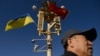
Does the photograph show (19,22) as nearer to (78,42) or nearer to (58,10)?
(58,10)

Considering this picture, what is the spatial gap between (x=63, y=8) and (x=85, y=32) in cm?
1059

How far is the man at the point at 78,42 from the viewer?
→ 7.98 feet

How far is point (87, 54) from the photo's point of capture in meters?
2.43

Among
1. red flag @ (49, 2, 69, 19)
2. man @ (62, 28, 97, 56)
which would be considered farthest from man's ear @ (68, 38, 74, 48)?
red flag @ (49, 2, 69, 19)

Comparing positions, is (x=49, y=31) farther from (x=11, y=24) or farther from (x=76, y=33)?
(x=76, y=33)

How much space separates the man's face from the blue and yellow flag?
1014 centimetres

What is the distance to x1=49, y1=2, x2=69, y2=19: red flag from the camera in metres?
12.7

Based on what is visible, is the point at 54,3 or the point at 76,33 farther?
the point at 54,3

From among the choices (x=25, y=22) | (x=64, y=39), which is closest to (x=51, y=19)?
(x=25, y=22)

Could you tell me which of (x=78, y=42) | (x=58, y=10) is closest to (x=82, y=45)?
(x=78, y=42)

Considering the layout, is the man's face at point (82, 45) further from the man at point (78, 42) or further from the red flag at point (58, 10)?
the red flag at point (58, 10)

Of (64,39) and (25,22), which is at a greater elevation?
(25,22)

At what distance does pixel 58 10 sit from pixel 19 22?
5.63 ft

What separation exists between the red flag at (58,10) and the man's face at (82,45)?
10.0 metres
